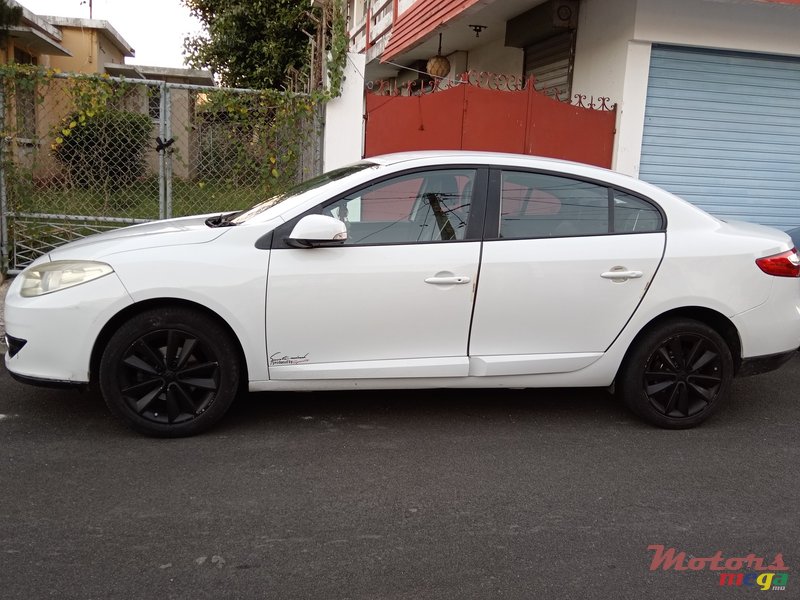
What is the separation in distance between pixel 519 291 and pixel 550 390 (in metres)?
1.40

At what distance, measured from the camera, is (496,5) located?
33.3 feet

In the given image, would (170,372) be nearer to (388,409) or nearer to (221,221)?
(221,221)

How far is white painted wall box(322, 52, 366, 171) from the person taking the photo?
8.15m

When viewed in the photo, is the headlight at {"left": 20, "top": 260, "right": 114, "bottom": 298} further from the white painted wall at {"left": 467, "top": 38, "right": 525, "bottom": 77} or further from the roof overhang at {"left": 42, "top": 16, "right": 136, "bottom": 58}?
the roof overhang at {"left": 42, "top": 16, "right": 136, "bottom": 58}

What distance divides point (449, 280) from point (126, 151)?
4.87m

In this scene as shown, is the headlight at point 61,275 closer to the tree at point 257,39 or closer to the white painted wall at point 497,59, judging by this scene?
the white painted wall at point 497,59

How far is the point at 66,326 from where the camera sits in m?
4.07

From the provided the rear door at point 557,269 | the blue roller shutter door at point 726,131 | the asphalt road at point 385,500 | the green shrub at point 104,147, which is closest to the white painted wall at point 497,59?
the blue roller shutter door at point 726,131

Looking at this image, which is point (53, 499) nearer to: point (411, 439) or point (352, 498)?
point (352, 498)

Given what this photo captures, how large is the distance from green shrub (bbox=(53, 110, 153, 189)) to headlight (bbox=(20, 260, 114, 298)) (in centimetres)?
382

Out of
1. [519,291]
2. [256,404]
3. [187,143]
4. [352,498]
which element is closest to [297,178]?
[187,143]

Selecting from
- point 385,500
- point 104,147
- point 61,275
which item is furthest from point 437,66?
point 385,500

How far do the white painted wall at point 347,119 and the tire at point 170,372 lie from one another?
428 cm

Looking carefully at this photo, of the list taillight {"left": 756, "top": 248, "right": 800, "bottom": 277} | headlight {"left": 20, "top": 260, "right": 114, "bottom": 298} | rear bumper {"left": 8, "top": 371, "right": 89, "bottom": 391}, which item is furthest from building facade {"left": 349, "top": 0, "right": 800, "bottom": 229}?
rear bumper {"left": 8, "top": 371, "right": 89, "bottom": 391}
